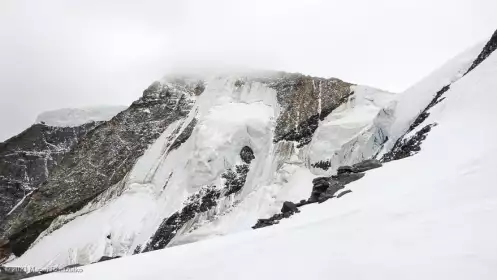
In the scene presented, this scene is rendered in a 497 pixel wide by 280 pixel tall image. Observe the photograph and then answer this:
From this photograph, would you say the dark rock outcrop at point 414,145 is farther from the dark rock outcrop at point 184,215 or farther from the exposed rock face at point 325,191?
the dark rock outcrop at point 184,215

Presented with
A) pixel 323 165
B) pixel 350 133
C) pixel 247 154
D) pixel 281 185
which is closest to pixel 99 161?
pixel 247 154

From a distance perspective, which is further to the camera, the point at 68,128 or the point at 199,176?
Result: the point at 68,128

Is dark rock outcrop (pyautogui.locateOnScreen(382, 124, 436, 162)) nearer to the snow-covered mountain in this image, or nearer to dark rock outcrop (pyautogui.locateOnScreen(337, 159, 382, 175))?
the snow-covered mountain

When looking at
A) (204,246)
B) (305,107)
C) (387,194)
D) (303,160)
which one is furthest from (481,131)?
(305,107)

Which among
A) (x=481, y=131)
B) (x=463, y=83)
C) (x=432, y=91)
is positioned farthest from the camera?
(x=432, y=91)

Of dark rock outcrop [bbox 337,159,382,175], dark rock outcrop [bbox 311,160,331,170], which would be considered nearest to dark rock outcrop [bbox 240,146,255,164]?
dark rock outcrop [bbox 311,160,331,170]

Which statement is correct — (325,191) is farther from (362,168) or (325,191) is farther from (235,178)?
(235,178)

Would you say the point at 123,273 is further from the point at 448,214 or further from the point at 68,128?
the point at 68,128
